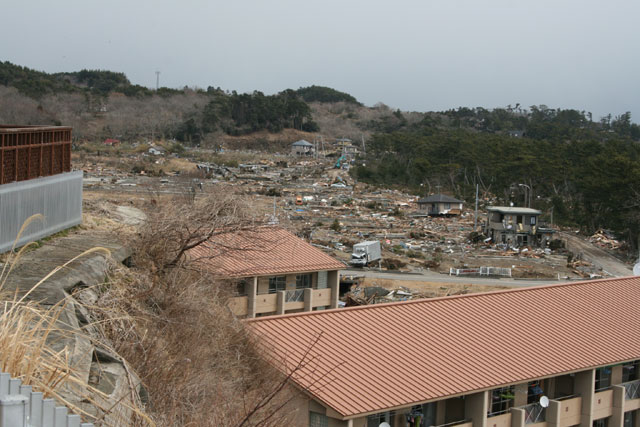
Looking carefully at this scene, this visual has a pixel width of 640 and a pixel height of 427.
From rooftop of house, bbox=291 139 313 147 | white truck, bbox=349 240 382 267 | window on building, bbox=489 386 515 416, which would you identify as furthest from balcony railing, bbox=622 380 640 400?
rooftop of house, bbox=291 139 313 147

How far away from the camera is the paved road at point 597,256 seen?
44.7 metres

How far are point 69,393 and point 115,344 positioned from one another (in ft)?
12.0

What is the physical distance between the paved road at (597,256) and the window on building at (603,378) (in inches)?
1040

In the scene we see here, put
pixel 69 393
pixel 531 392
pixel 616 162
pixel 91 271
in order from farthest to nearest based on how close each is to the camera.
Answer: pixel 616 162, pixel 531 392, pixel 91 271, pixel 69 393

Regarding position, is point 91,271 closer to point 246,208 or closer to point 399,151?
point 246,208

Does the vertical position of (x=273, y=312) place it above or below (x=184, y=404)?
below

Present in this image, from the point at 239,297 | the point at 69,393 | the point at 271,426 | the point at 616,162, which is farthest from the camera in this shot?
the point at 616,162

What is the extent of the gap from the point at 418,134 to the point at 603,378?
312 ft

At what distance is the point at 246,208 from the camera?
47.7 feet

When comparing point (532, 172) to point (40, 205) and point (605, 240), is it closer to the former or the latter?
point (605, 240)

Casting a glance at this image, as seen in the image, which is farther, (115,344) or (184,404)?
(115,344)

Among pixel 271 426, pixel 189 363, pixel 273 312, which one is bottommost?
pixel 273 312

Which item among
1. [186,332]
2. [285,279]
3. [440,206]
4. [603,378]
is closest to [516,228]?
[440,206]

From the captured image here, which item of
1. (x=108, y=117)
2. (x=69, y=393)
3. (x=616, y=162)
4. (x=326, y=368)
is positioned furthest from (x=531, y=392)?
(x=108, y=117)
